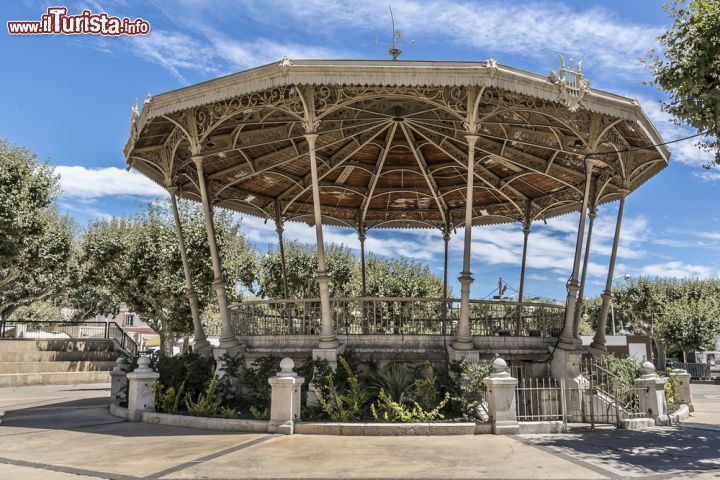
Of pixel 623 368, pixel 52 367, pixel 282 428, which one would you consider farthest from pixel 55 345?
pixel 623 368

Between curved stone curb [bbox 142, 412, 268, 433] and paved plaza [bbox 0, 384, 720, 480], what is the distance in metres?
0.35

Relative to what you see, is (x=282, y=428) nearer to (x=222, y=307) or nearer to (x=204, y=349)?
(x=222, y=307)

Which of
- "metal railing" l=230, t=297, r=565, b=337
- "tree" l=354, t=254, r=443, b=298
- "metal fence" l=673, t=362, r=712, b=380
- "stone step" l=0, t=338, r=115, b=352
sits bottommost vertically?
"metal fence" l=673, t=362, r=712, b=380

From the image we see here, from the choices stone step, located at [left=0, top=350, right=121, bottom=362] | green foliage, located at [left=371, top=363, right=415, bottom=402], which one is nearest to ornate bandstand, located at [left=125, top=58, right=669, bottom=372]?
green foliage, located at [left=371, top=363, right=415, bottom=402]

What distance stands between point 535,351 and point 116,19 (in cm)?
1566

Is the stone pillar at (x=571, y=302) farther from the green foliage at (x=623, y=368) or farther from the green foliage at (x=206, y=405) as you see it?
the green foliage at (x=206, y=405)

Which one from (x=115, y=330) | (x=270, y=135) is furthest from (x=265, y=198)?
(x=115, y=330)

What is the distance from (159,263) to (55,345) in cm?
771

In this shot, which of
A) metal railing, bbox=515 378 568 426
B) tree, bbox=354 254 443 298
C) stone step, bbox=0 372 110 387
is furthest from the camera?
tree, bbox=354 254 443 298

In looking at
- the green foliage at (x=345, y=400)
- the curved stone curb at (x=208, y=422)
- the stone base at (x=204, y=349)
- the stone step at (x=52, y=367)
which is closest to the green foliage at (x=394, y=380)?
the green foliage at (x=345, y=400)

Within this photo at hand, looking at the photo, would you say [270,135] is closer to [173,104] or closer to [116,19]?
[173,104]

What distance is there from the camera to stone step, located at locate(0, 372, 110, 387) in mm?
26688

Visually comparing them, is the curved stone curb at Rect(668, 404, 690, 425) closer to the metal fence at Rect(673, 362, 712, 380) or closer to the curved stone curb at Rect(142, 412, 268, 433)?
the curved stone curb at Rect(142, 412, 268, 433)

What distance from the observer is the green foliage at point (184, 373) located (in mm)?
14141
